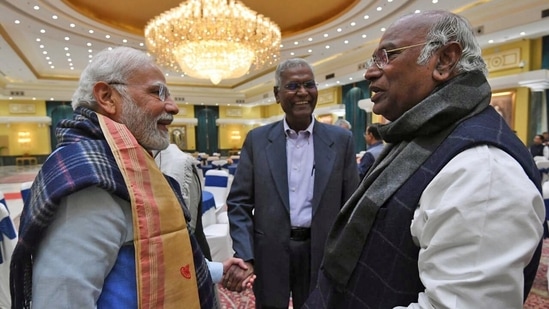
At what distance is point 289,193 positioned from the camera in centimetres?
168

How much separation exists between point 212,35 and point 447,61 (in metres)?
6.84

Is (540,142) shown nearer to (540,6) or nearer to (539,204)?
(540,6)

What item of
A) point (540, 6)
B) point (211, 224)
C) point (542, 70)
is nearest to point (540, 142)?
point (542, 70)

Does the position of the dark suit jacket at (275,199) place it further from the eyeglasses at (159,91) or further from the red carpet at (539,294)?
the red carpet at (539,294)

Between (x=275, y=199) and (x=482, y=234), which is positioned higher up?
(x=482, y=234)

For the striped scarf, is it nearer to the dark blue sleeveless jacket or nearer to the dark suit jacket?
the dark blue sleeveless jacket

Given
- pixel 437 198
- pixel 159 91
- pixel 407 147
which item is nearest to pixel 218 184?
pixel 159 91

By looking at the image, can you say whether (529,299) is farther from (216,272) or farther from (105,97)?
(105,97)

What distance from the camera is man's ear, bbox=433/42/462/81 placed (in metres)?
0.85

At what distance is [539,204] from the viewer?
0.65 metres

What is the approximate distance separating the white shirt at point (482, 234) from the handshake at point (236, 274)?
1016 mm

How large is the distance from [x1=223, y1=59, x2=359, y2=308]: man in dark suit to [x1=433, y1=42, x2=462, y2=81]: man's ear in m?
0.86

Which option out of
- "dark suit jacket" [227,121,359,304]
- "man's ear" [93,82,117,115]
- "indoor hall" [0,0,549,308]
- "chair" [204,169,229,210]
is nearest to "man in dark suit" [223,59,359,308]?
"dark suit jacket" [227,121,359,304]

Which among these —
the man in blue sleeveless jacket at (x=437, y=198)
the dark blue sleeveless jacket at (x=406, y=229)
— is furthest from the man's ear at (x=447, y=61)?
the dark blue sleeveless jacket at (x=406, y=229)
